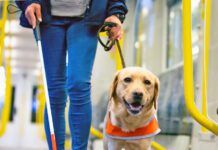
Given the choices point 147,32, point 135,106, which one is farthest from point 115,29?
point 147,32

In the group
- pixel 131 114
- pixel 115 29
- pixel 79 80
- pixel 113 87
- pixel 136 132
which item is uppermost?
pixel 115 29

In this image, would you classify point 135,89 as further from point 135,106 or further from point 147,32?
point 147,32

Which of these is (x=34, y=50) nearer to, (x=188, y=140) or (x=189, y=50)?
(x=188, y=140)

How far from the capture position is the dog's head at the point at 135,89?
2219 mm

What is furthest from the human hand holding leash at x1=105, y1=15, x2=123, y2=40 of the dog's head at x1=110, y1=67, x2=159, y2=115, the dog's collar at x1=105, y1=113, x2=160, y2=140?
the dog's collar at x1=105, y1=113, x2=160, y2=140

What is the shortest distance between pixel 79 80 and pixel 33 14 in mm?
398

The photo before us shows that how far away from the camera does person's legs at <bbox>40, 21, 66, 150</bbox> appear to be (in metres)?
2.15

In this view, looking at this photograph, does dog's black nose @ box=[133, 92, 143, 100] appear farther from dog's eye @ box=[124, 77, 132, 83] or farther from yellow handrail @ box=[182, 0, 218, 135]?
yellow handrail @ box=[182, 0, 218, 135]

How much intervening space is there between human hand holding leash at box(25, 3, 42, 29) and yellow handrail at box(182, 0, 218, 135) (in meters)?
0.70

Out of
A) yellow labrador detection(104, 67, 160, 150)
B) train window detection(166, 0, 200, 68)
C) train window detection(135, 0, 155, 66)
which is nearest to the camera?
yellow labrador detection(104, 67, 160, 150)

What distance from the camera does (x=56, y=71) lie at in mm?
2168

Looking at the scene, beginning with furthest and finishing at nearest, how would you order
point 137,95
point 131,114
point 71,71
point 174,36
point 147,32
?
1. point 147,32
2. point 174,36
3. point 131,114
4. point 137,95
5. point 71,71

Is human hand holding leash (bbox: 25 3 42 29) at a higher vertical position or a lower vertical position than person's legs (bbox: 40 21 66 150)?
higher

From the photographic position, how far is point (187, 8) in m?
1.98
